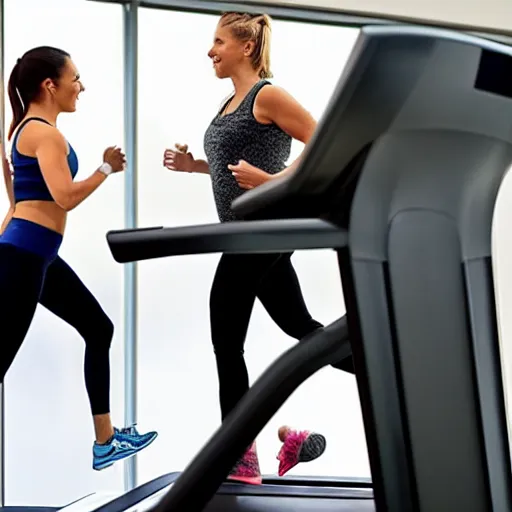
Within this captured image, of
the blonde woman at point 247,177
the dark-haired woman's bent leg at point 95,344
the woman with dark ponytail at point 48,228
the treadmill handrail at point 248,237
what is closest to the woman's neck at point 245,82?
the blonde woman at point 247,177

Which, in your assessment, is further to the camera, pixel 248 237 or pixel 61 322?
pixel 61 322

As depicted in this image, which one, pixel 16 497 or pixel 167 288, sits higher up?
pixel 167 288

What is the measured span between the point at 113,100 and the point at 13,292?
2.34 feet

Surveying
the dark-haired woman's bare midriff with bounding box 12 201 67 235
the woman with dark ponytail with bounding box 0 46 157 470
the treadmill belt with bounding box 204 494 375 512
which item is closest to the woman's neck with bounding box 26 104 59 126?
the woman with dark ponytail with bounding box 0 46 157 470

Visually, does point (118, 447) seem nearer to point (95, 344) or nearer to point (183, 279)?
point (95, 344)

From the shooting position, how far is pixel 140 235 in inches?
24.0

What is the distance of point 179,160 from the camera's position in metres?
1.87

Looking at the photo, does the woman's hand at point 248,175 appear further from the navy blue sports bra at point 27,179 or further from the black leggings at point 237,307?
the navy blue sports bra at point 27,179

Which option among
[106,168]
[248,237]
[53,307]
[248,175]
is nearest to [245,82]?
[248,175]

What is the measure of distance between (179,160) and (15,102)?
19.6 inches

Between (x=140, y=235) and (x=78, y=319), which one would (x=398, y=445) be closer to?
(x=140, y=235)

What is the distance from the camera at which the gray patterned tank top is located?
5.34 ft

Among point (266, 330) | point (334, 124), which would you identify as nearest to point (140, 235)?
point (334, 124)

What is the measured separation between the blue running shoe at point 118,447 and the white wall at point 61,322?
0.16 metres
